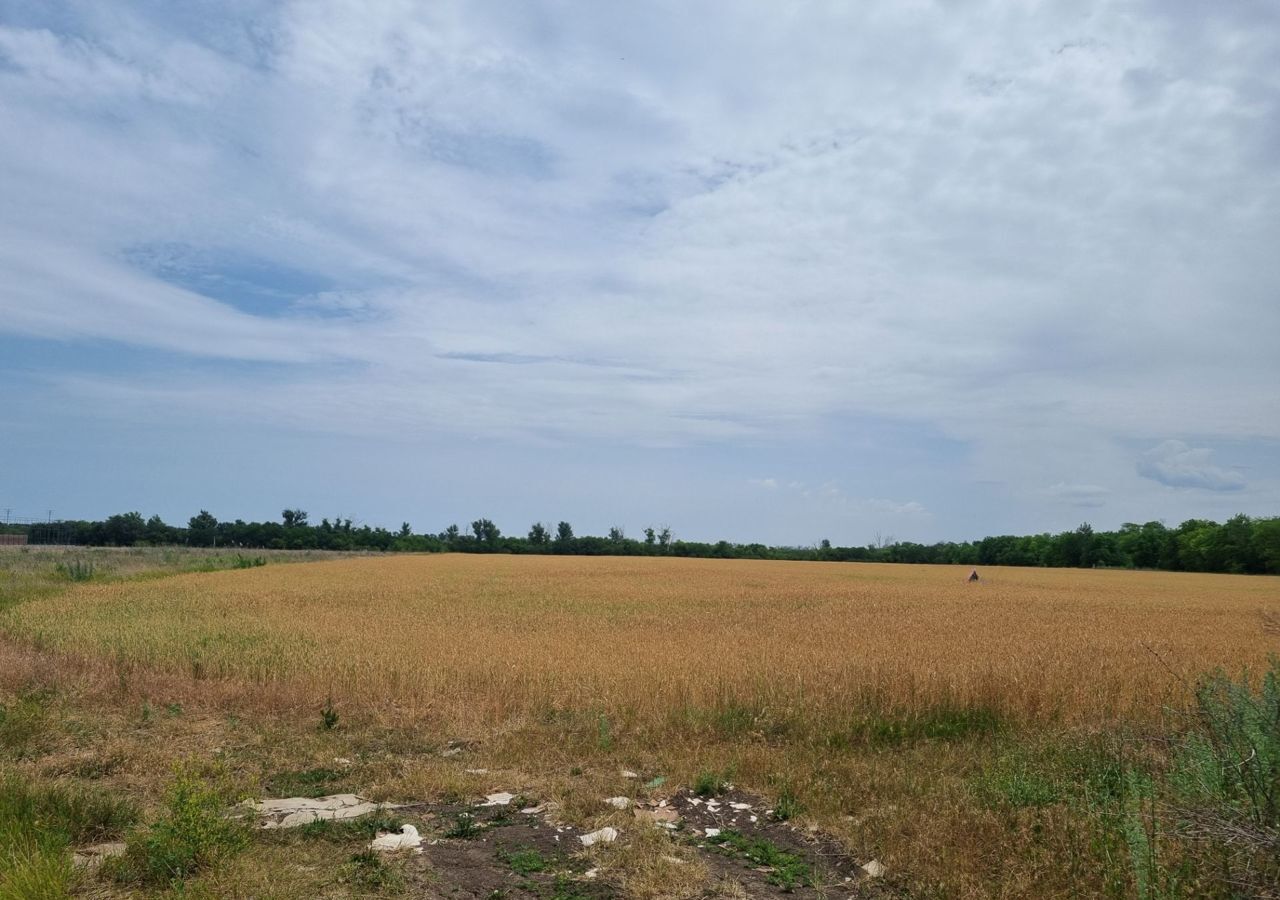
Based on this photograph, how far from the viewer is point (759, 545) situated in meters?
145

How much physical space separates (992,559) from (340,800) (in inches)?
5060

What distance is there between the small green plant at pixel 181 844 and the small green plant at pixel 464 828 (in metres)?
1.62

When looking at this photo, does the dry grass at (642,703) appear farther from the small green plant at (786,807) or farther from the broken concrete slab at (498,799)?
the broken concrete slab at (498,799)

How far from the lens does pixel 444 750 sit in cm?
1007

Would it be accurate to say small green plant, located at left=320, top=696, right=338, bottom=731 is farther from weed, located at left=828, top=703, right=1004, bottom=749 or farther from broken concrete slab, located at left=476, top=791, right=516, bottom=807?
weed, located at left=828, top=703, right=1004, bottom=749

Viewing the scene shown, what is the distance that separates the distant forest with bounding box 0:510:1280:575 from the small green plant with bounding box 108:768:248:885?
102379 mm

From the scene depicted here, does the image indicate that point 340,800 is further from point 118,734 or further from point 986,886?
point 986,886

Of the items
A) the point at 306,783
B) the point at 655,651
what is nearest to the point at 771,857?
the point at 306,783

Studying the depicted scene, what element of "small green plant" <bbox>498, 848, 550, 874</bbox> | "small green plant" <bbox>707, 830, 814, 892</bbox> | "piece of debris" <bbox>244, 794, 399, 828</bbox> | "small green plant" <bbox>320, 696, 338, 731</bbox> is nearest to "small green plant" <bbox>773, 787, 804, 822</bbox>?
"small green plant" <bbox>707, 830, 814, 892</bbox>

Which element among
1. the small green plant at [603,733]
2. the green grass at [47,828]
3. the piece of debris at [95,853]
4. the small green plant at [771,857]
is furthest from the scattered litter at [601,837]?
the green grass at [47,828]

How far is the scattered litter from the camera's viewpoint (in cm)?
671

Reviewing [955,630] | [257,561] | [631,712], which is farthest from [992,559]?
[631,712]

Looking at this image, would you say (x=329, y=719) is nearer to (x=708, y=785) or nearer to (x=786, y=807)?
(x=708, y=785)

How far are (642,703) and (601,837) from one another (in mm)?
4749
